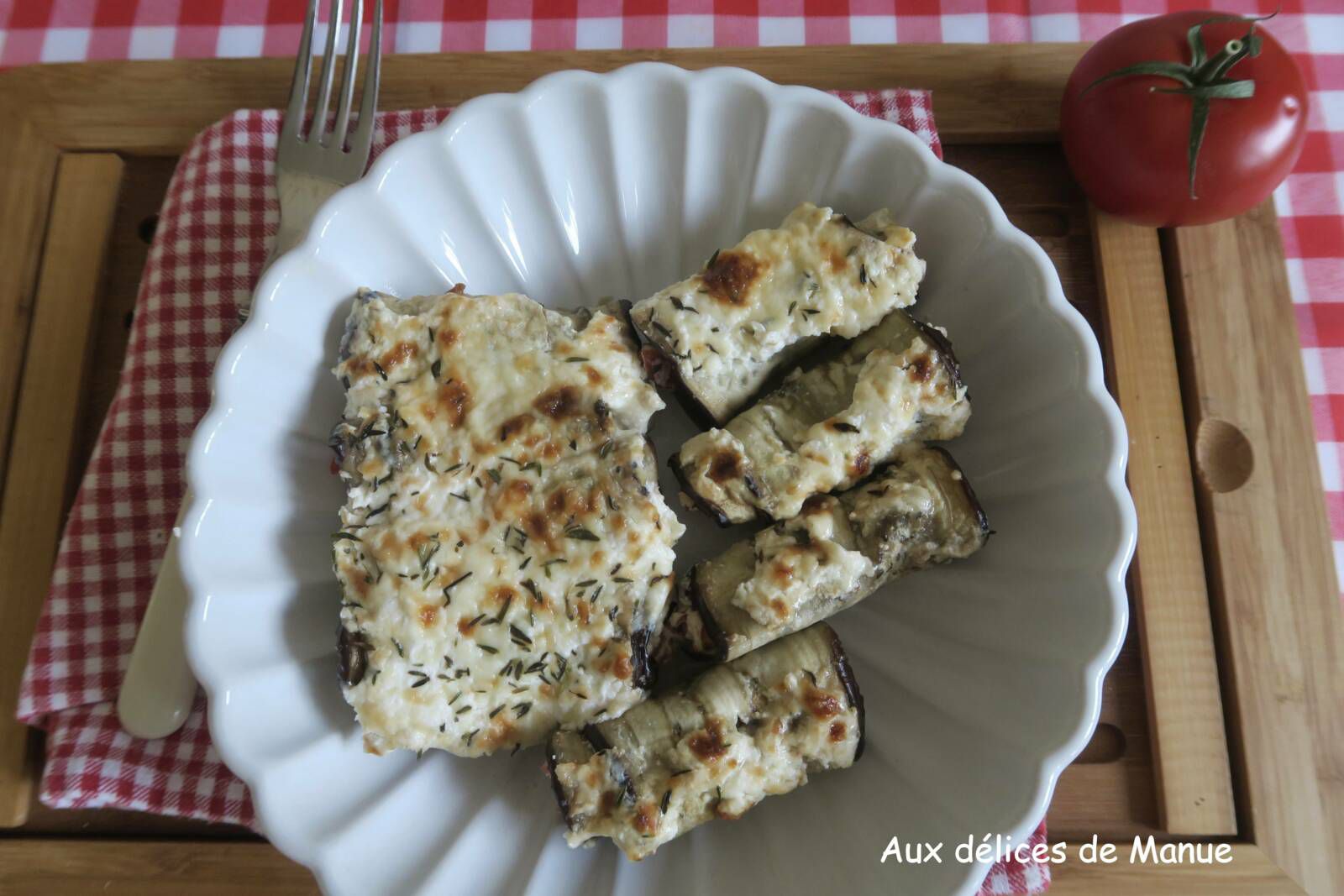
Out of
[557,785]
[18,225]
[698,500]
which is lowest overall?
[557,785]

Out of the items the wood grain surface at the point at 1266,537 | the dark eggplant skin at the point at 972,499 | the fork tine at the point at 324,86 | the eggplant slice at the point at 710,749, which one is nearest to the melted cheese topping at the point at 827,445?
the dark eggplant skin at the point at 972,499

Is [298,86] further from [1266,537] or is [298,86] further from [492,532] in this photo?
[1266,537]

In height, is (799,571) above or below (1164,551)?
above

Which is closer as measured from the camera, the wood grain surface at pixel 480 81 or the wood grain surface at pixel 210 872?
the wood grain surface at pixel 210 872

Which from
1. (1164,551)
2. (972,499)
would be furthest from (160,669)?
(1164,551)

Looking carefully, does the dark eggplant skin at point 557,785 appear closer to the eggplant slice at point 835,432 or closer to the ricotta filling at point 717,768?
the ricotta filling at point 717,768

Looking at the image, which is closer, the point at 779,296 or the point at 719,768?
the point at 719,768

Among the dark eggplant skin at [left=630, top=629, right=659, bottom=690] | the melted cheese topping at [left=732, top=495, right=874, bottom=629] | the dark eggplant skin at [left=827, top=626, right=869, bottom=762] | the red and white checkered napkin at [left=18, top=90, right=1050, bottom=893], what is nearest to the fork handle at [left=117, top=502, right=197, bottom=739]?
the red and white checkered napkin at [left=18, top=90, right=1050, bottom=893]
